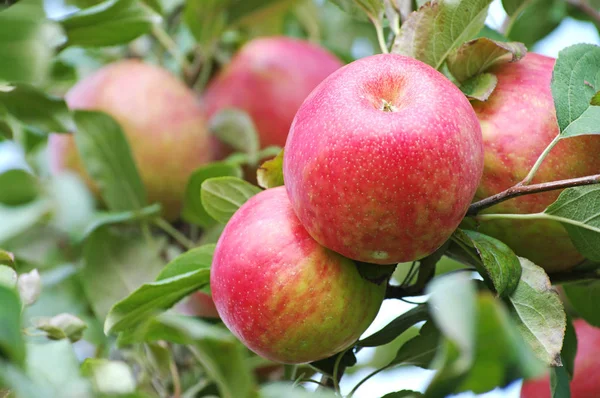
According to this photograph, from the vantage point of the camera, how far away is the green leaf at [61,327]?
0.70m

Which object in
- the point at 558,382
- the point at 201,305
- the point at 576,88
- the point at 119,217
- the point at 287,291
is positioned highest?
the point at 576,88

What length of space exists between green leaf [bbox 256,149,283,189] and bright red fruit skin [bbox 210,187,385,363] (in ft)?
0.26

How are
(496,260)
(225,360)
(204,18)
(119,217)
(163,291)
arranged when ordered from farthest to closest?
(204,18) < (119,217) < (163,291) < (496,260) < (225,360)

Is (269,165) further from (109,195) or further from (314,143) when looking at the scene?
(109,195)

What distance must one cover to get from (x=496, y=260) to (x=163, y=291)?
0.99 feet

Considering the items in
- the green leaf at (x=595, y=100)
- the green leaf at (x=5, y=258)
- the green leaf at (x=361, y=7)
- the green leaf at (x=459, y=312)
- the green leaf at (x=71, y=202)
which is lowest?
the green leaf at (x=71, y=202)

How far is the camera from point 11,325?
0.42 meters

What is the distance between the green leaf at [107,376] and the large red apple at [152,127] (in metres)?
0.62

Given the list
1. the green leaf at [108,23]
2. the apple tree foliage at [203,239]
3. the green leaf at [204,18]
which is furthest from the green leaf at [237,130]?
the green leaf at [108,23]

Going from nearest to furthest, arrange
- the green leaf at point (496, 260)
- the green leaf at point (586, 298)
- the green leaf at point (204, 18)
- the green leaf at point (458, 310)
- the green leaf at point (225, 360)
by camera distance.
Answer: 1. the green leaf at point (458, 310)
2. the green leaf at point (225, 360)
3. the green leaf at point (496, 260)
4. the green leaf at point (586, 298)
5. the green leaf at point (204, 18)

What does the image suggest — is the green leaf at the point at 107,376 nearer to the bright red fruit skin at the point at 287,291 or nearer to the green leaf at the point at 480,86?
the bright red fruit skin at the point at 287,291

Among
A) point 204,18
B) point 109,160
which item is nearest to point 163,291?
point 109,160

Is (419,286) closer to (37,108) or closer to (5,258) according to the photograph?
(5,258)

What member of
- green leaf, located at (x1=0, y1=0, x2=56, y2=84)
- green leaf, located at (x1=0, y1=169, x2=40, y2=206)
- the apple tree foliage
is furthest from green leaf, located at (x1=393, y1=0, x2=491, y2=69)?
green leaf, located at (x1=0, y1=169, x2=40, y2=206)
